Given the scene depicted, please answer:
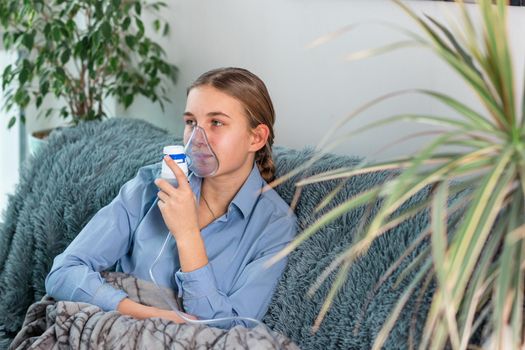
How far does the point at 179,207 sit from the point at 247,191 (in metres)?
0.18

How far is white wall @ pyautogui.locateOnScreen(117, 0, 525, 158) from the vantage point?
6.53ft

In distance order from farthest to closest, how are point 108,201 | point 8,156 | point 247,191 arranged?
point 8,156 → point 108,201 → point 247,191

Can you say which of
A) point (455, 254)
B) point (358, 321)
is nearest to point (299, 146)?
point (358, 321)

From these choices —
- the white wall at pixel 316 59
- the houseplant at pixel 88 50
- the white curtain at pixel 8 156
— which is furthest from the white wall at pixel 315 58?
the white curtain at pixel 8 156

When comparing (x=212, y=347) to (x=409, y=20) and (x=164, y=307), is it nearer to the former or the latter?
(x=164, y=307)

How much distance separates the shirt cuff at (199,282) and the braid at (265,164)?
0.98 ft

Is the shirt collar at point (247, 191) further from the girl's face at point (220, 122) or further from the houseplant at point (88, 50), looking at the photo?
the houseplant at point (88, 50)

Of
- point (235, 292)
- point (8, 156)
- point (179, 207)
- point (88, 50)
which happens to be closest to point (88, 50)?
point (88, 50)

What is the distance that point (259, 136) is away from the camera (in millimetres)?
1873

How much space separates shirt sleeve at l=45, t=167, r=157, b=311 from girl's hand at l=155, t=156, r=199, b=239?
0.16m

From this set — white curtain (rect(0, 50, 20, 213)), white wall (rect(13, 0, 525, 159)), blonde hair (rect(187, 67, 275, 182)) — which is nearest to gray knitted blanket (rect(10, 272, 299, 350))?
blonde hair (rect(187, 67, 275, 182))

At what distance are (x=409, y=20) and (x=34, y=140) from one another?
1.47 metres

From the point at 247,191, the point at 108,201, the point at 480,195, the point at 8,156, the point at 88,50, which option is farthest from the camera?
the point at 8,156

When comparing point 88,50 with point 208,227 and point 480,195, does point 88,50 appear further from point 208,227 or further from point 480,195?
point 480,195
